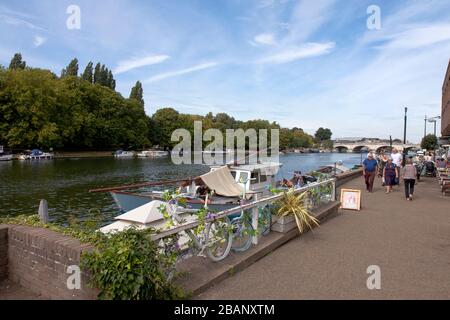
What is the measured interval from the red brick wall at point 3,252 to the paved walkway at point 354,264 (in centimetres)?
330

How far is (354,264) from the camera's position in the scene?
618 cm

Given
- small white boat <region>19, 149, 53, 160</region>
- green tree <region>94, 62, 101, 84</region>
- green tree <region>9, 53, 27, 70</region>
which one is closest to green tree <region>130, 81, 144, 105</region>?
green tree <region>94, 62, 101, 84</region>

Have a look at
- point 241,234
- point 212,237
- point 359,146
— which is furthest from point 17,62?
point 359,146

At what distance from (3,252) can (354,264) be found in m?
5.80

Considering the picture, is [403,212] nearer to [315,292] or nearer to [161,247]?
[315,292]

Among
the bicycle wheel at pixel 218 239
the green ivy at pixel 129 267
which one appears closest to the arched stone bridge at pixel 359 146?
the bicycle wheel at pixel 218 239

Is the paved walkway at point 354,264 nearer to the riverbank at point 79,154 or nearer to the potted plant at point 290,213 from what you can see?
the potted plant at point 290,213

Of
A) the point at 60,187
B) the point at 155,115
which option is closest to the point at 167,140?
the point at 155,115

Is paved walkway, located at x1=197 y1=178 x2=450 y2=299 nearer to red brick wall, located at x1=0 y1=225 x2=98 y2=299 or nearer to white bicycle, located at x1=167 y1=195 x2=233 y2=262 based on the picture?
white bicycle, located at x1=167 y1=195 x2=233 y2=262

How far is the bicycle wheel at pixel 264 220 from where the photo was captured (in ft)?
23.0

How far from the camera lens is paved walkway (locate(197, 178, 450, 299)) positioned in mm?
4992

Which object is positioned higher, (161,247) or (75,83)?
(75,83)
